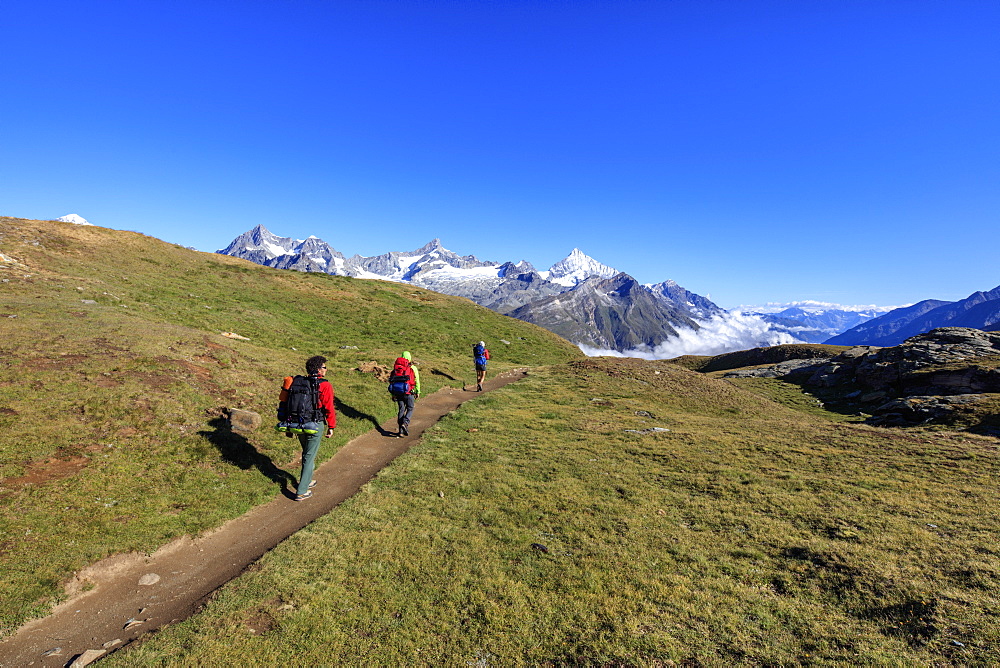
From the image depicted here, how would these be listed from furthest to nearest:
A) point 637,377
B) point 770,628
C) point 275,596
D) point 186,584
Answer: point 637,377, point 186,584, point 275,596, point 770,628

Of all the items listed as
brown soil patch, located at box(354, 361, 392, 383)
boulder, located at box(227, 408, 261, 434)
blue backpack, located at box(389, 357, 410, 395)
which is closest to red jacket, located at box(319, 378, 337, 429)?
boulder, located at box(227, 408, 261, 434)

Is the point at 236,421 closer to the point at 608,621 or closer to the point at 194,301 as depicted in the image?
the point at 608,621

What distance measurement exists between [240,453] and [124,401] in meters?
4.66

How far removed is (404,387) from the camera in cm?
1981

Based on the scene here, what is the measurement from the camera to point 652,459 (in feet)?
60.7

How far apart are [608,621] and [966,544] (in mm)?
10878

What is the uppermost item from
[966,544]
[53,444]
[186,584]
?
[53,444]

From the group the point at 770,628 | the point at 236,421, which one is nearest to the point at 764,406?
the point at 770,628

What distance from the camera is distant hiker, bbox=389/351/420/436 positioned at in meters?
19.8

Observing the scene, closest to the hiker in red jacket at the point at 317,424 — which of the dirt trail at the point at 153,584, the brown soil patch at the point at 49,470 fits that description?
the dirt trail at the point at 153,584

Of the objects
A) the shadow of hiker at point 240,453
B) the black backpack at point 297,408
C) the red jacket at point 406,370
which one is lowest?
the shadow of hiker at point 240,453

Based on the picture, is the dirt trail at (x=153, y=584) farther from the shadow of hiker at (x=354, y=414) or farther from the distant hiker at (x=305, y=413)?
the shadow of hiker at (x=354, y=414)

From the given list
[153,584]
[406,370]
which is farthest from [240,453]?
[406,370]

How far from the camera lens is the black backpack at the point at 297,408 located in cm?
1372
